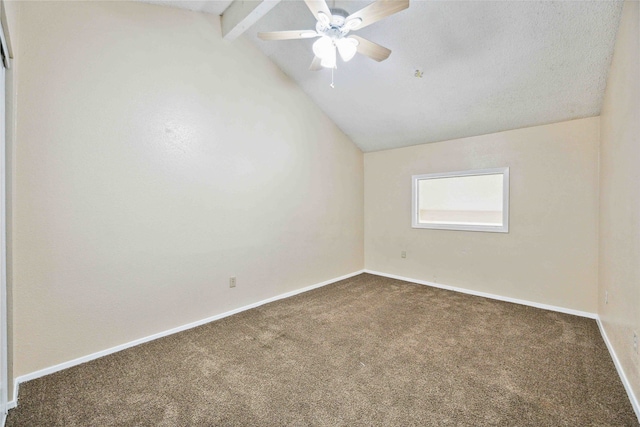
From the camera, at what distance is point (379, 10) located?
186 cm

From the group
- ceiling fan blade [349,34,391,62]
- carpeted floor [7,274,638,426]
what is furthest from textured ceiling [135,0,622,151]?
carpeted floor [7,274,638,426]

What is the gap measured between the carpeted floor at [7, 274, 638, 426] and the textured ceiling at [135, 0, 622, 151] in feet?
7.64

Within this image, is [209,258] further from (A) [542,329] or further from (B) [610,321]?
(B) [610,321]

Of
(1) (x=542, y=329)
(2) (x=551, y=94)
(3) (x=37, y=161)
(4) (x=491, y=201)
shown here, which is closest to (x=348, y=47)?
(2) (x=551, y=94)

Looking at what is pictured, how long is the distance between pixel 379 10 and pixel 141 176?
2.34 m

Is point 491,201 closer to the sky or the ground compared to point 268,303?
closer to the sky

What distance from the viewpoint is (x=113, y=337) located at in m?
2.45

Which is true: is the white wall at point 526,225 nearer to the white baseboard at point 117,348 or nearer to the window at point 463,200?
the window at point 463,200

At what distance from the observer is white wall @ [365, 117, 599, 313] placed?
3.10 metres

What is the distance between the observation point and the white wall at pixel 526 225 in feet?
10.2

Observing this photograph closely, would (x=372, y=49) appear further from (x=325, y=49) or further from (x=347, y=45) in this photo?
(x=325, y=49)

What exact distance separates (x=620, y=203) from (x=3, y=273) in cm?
414

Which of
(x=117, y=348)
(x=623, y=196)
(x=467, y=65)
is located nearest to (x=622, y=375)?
(x=623, y=196)

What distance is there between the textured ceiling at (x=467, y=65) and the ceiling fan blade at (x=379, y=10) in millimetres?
772
